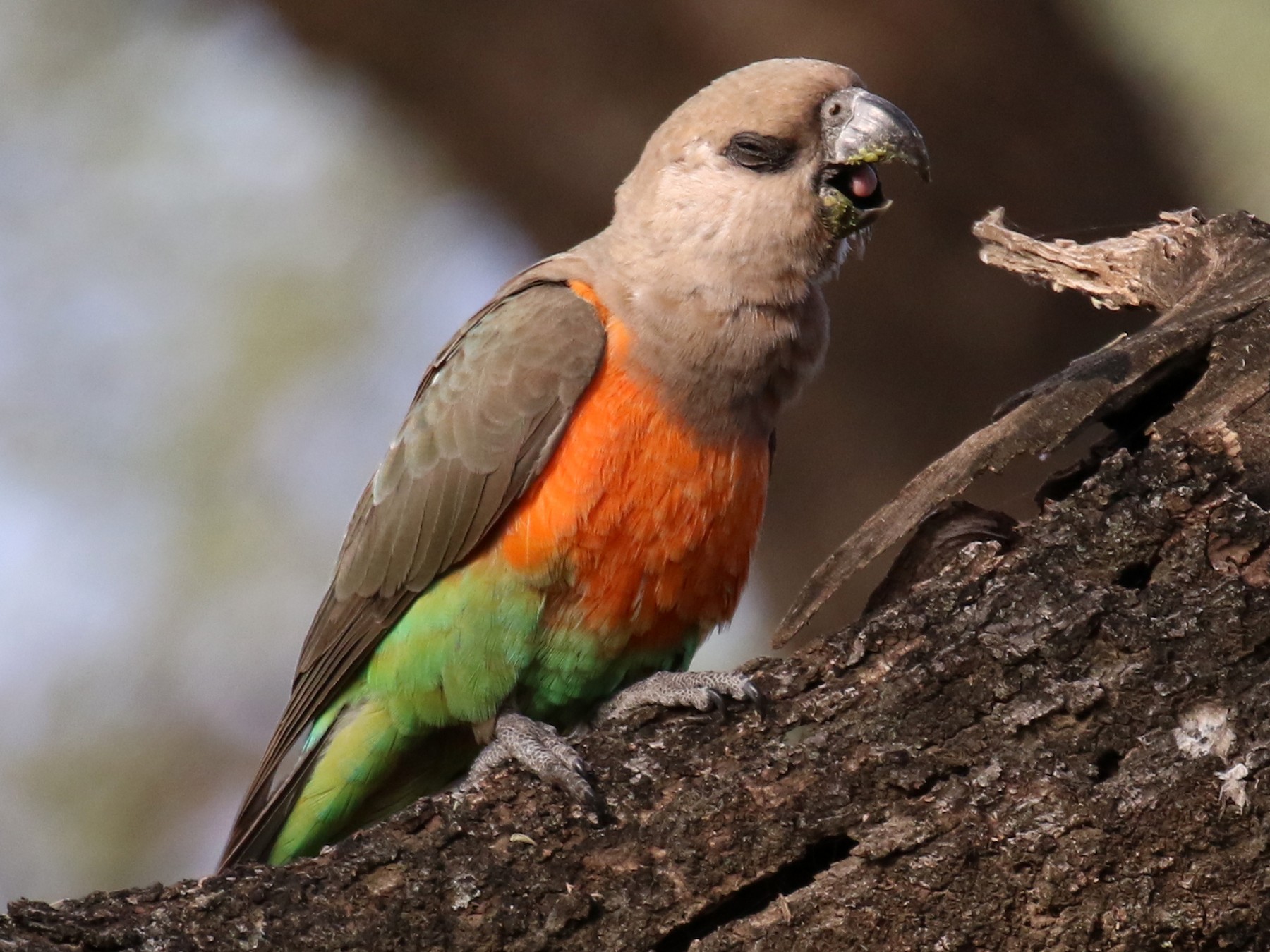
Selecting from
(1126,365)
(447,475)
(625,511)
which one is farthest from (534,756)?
(1126,365)

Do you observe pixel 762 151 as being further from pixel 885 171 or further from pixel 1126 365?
pixel 1126 365

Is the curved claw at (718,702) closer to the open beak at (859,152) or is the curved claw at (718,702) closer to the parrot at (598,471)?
the parrot at (598,471)

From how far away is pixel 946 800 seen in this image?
295 cm

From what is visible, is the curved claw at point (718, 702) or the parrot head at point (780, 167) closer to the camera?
the curved claw at point (718, 702)

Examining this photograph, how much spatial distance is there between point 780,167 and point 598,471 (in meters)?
1.29

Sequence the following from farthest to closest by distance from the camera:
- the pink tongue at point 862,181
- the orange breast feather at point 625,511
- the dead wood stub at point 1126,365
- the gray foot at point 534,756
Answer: the pink tongue at point 862,181
the orange breast feather at point 625,511
the dead wood stub at point 1126,365
the gray foot at point 534,756

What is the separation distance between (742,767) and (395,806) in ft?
7.09

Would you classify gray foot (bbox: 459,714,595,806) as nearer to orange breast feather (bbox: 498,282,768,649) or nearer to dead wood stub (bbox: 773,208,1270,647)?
orange breast feather (bbox: 498,282,768,649)

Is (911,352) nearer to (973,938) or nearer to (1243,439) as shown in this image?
(1243,439)

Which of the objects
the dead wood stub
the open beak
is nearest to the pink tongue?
the open beak

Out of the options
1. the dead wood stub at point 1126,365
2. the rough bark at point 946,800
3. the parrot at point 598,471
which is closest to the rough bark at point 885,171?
the parrot at point 598,471

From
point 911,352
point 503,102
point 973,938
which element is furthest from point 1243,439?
point 503,102

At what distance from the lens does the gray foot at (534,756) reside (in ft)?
10.6

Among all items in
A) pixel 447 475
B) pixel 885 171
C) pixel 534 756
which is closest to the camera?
pixel 534 756
